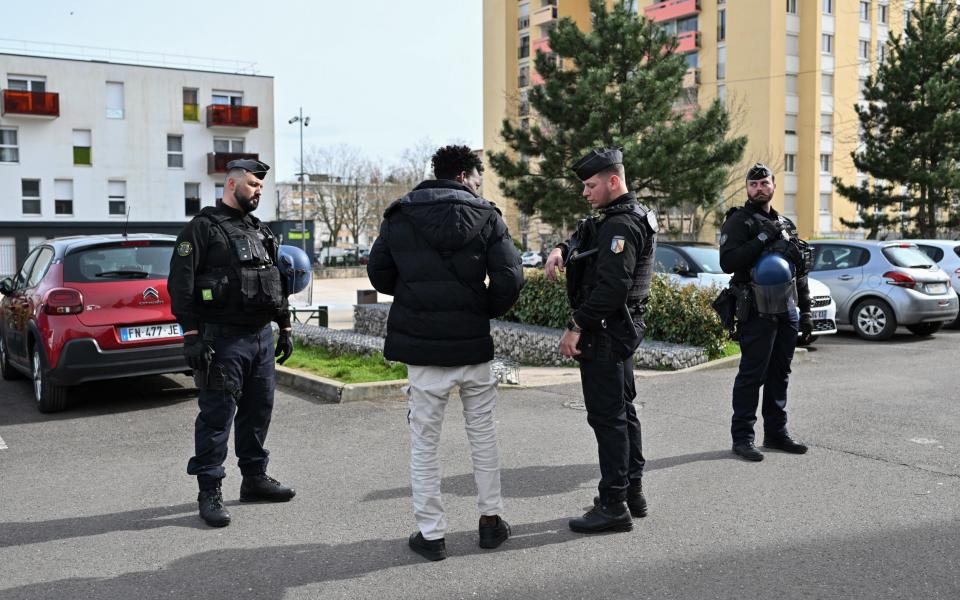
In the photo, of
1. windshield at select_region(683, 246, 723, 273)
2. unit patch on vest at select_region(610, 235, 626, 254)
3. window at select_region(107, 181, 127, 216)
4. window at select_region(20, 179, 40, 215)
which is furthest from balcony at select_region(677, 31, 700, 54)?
unit patch on vest at select_region(610, 235, 626, 254)

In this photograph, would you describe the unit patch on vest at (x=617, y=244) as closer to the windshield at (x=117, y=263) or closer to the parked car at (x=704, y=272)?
the windshield at (x=117, y=263)

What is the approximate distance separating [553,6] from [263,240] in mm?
59877

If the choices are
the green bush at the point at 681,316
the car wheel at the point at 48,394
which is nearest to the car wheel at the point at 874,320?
the green bush at the point at 681,316

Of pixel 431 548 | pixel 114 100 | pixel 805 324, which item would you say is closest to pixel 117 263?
pixel 431 548

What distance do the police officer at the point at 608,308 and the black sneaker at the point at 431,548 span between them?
755 mm

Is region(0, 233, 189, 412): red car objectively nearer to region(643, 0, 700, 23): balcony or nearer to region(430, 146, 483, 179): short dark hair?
region(430, 146, 483, 179): short dark hair

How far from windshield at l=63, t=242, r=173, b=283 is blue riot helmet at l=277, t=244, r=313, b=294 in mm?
2428

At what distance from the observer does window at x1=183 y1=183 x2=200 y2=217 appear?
1832 inches

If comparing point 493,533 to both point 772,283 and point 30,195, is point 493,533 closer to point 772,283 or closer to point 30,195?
point 772,283

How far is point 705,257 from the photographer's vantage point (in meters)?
12.7

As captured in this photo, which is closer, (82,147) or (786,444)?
(786,444)

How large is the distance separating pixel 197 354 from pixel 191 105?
148 feet

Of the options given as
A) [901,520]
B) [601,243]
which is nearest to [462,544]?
[601,243]

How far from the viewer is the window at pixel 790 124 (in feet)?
161
